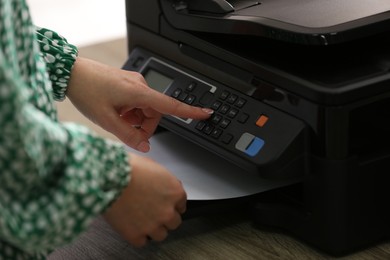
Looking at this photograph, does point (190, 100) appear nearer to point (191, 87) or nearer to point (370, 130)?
point (191, 87)

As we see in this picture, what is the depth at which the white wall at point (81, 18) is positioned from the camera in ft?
8.68

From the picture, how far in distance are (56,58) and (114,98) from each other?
0.28 ft

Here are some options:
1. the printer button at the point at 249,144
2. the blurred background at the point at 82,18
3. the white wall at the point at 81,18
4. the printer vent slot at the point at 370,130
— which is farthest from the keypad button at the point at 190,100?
the white wall at the point at 81,18

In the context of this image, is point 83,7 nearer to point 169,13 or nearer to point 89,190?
point 169,13

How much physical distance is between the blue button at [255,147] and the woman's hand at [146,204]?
0.13 m

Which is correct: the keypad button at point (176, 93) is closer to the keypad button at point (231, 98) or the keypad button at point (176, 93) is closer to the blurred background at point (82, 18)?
the keypad button at point (231, 98)

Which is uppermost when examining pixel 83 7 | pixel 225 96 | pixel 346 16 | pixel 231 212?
pixel 346 16

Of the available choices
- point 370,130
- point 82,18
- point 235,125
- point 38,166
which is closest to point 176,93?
point 235,125

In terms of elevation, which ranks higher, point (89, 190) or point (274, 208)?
point (89, 190)

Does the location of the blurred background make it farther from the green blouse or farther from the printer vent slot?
the green blouse

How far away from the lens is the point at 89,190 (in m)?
0.71

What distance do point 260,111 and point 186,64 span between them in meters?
0.17

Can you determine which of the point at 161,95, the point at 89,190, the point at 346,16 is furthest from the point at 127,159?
the point at 346,16

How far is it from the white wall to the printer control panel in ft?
4.90
